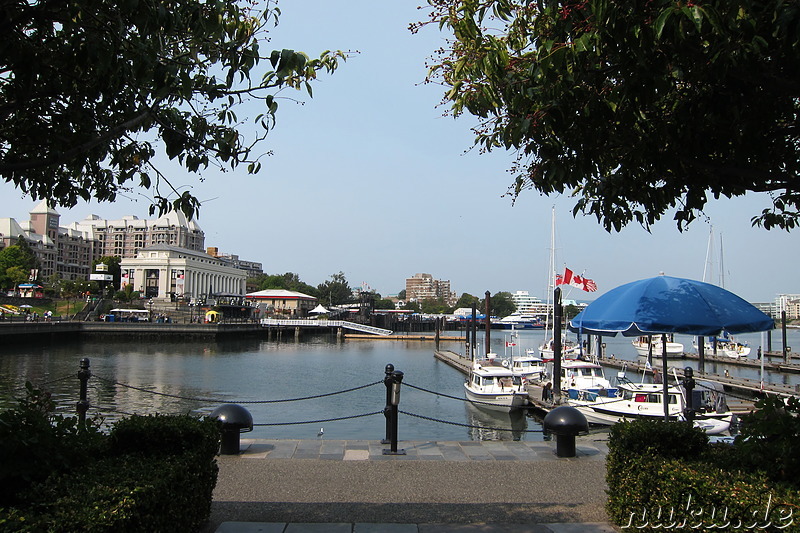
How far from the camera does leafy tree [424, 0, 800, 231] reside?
4145 mm

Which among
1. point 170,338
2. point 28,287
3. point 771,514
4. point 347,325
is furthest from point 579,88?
point 28,287

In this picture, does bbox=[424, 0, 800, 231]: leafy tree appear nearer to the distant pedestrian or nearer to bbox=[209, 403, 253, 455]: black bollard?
bbox=[209, 403, 253, 455]: black bollard

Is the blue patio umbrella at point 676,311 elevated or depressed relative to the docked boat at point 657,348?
elevated

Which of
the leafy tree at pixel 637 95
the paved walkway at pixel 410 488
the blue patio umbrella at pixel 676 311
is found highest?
the leafy tree at pixel 637 95

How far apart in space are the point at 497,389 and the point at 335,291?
148 metres

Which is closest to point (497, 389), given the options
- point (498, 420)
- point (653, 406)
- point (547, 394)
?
point (498, 420)

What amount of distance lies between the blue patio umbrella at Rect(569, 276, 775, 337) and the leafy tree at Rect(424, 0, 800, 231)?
5.91ft

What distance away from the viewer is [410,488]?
7312 mm

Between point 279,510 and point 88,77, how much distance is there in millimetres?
4869

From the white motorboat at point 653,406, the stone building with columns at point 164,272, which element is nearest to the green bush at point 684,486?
the white motorboat at point 653,406

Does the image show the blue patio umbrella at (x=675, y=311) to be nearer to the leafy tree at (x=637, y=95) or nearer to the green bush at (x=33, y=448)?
the leafy tree at (x=637, y=95)

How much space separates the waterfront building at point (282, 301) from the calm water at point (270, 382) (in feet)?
184

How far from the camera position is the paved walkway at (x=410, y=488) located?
19.1 feet

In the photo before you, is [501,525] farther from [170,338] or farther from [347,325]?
[347,325]
